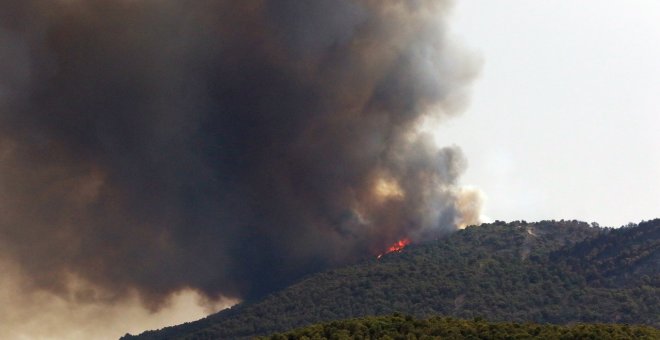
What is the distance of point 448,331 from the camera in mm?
90125

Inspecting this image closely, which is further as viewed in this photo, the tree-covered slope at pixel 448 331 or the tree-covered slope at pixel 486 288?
the tree-covered slope at pixel 486 288

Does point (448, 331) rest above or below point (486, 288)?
below

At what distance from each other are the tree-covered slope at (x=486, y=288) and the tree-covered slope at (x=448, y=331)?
45901 mm

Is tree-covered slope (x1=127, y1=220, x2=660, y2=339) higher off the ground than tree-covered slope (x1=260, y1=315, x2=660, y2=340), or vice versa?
tree-covered slope (x1=127, y1=220, x2=660, y2=339)

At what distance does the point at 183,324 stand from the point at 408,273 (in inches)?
1402

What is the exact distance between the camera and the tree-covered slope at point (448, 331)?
86.8m

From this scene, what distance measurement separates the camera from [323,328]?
91000 millimetres

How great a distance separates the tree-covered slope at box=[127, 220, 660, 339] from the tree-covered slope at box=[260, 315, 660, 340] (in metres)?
45.9

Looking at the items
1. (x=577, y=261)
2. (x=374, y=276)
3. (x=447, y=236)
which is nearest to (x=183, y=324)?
(x=374, y=276)

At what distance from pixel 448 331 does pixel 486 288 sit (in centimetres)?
6465

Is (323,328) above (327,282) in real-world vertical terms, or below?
below

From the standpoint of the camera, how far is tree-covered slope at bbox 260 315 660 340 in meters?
86.8

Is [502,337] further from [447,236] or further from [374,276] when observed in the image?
[447,236]

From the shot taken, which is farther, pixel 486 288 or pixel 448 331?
pixel 486 288
